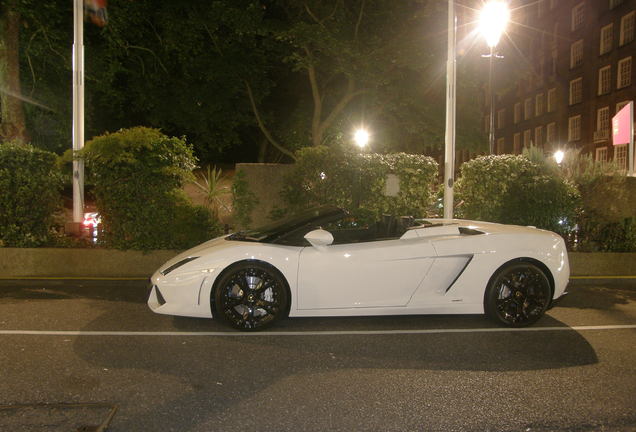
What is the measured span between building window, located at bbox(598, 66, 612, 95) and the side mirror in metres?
46.7

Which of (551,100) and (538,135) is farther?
(538,135)

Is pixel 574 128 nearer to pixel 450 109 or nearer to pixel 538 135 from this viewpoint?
pixel 538 135

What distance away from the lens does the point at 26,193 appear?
8805mm

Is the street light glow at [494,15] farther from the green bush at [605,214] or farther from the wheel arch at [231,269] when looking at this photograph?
the wheel arch at [231,269]

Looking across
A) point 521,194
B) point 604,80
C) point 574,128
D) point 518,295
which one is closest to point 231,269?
point 518,295

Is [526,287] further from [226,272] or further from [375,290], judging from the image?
[226,272]

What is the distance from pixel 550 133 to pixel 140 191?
176 ft

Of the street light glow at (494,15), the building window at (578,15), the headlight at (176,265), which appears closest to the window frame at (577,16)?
the building window at (578,15)

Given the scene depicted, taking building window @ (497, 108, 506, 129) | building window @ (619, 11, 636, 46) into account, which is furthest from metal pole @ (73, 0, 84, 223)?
building window @ (497, 108, 506, 129)

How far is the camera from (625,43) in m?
42.5

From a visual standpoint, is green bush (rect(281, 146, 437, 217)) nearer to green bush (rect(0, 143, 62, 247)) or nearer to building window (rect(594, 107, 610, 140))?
green bush (rect(0, 143, 62, 247))

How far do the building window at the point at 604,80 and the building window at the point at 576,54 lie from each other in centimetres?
344

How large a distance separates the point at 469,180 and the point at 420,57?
10.5 m

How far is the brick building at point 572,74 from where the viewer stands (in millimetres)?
43250
